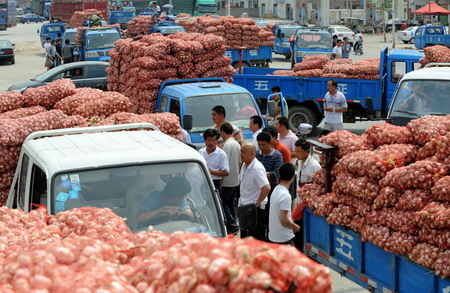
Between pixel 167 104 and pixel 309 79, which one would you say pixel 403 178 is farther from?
pixel 309 79

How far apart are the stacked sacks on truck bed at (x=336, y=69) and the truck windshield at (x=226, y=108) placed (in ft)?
17.7

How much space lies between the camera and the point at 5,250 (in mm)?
4422

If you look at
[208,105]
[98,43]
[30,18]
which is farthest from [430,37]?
[30,18]

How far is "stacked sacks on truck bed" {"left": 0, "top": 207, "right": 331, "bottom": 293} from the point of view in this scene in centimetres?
280

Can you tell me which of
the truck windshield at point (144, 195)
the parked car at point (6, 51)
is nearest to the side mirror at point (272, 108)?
the truck windshield at point (144, 195)

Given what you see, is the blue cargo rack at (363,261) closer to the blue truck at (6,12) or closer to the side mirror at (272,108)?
the side mirror at (272,108)

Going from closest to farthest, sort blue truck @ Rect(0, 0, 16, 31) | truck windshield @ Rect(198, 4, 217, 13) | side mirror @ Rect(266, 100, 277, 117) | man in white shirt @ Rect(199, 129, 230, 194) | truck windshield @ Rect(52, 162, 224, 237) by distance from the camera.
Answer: truck windshield @ Rect(52, 162, 224, 237)
man in white shirt @ Rect(199, 129, 230, 194)
side mirror @ Rect(266, 100, 277, 117)
truck windshield @ Rect(198, 4, 217, 13)
blue truck @ Rect(0, 0, 16, 31)

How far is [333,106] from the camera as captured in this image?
15.6 m

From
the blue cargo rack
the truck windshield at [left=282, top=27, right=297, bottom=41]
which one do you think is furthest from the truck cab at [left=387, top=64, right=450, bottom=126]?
the truck windshield at [left=282, top=27, right=297, bottom=41]

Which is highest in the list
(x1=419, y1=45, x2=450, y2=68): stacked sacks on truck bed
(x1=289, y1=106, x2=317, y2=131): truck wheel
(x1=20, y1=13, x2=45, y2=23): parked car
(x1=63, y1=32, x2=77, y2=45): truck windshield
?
(x1=20, y1=13, x2=45, y2=23): parked car

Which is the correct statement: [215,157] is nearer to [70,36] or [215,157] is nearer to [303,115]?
[303,115]

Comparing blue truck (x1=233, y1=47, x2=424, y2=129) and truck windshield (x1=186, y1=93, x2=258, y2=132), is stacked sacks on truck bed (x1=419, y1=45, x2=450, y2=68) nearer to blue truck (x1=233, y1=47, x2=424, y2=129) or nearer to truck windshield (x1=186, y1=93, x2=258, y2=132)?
blue truck (x1=233, y1=47, x2=424, y2=129)

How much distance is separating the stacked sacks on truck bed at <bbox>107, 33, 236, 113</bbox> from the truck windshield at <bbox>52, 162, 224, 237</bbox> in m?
9.32

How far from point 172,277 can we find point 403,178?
4417 millimetres
